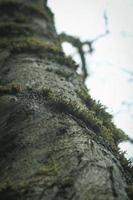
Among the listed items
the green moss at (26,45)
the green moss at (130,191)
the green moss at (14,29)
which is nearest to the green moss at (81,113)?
the green moss at (130,191)

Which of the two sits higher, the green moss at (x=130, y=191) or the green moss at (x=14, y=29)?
the green moss at (x=14, y=29)

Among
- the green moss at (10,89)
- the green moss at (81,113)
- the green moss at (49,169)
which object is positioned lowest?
the green moss at (49,169)

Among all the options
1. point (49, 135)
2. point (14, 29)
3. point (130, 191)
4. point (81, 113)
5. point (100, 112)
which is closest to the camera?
point (130, 191)

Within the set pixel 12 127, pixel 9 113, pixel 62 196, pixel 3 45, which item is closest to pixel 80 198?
pixel 62 196

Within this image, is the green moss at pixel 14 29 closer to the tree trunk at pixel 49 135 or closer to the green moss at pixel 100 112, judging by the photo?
the tree trunk at pixel 49 135

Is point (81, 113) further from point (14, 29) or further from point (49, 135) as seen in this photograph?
point (14, 29)

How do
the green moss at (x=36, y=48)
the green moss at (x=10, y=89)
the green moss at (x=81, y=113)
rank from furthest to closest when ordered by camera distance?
the green moss at (x=36, y=48) → the green moss at (x=10, y=89) → the green moss at (x=81, y=113)

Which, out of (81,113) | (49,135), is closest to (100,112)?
(81,113)

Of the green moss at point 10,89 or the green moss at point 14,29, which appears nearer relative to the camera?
the green moss at point 10,89

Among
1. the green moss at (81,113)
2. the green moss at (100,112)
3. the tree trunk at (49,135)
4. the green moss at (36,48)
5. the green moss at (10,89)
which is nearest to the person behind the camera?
the tree trunk at (49,135)

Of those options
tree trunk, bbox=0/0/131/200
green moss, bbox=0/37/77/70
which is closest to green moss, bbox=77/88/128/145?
tree trunk, bbox=0/0/131/200
